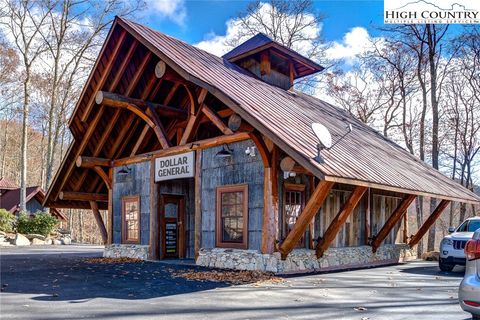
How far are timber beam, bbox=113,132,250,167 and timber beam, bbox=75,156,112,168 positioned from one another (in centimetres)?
30

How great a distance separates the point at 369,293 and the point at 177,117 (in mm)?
8350

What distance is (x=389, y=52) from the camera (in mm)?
24609

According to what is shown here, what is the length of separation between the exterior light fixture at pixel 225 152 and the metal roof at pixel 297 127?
4.38 feet

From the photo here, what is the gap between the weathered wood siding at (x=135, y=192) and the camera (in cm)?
1396

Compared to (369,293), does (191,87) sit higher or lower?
higher

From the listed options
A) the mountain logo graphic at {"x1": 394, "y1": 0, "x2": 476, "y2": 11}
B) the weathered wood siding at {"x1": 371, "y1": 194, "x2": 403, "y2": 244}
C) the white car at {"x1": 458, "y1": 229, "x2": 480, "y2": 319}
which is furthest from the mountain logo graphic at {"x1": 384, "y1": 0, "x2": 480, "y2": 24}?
the white car at {"x1": 458, "y1": 229, "x2": 480, "y2": 319}

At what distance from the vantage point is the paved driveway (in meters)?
5.91

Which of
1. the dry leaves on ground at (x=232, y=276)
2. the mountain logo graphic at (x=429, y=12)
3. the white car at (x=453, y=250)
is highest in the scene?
the mountain logo graphic at (x=429, y=12)

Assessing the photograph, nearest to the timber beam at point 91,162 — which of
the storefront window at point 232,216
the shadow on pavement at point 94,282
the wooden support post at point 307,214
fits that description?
the shadow on pavement at point 94,282

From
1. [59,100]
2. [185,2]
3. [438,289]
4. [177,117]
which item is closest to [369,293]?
[438,289]

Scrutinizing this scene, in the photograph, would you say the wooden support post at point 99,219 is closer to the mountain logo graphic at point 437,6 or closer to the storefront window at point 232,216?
the storefront window at point 232,216

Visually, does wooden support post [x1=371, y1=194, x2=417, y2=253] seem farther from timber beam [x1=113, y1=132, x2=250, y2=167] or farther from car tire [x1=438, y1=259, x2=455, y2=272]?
timber beam [x1=113, y1=132, x2=250, y2=167]

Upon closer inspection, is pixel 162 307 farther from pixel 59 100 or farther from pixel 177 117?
pixel 59 100

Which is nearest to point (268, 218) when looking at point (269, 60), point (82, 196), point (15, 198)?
point (269, 60)
